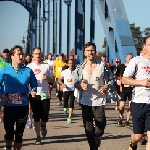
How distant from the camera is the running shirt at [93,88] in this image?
782 cm

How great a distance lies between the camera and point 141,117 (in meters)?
7.00

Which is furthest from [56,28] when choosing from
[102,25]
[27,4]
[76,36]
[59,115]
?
[27,4]

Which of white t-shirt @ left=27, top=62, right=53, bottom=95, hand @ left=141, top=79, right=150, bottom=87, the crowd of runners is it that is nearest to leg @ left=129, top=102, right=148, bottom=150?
the crowd of runners

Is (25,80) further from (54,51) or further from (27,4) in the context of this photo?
(27,4)

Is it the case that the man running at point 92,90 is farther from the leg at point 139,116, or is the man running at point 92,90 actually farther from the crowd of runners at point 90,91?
the leg at point 139,116

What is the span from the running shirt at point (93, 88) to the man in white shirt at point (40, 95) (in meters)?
1.90

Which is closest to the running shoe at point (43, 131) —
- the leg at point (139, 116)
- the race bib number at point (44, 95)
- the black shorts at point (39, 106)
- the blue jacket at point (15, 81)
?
the black shorts at point (39, 106)

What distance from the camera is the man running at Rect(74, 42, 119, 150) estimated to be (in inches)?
308

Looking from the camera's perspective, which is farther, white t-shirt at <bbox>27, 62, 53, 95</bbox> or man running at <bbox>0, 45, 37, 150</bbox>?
white t-shirt at <bbox>27, 62, 53, 95</bbox>

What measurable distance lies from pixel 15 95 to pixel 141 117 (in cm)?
168

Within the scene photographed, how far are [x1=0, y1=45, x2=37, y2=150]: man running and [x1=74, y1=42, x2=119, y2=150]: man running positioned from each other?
30.4 inches

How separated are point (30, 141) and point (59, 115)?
5194 millimetres

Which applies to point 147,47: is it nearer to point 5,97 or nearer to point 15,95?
point 15,95

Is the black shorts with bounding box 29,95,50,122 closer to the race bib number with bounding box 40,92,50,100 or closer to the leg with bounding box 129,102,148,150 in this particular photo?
the race bib number with bounding box 40,92,50,100
